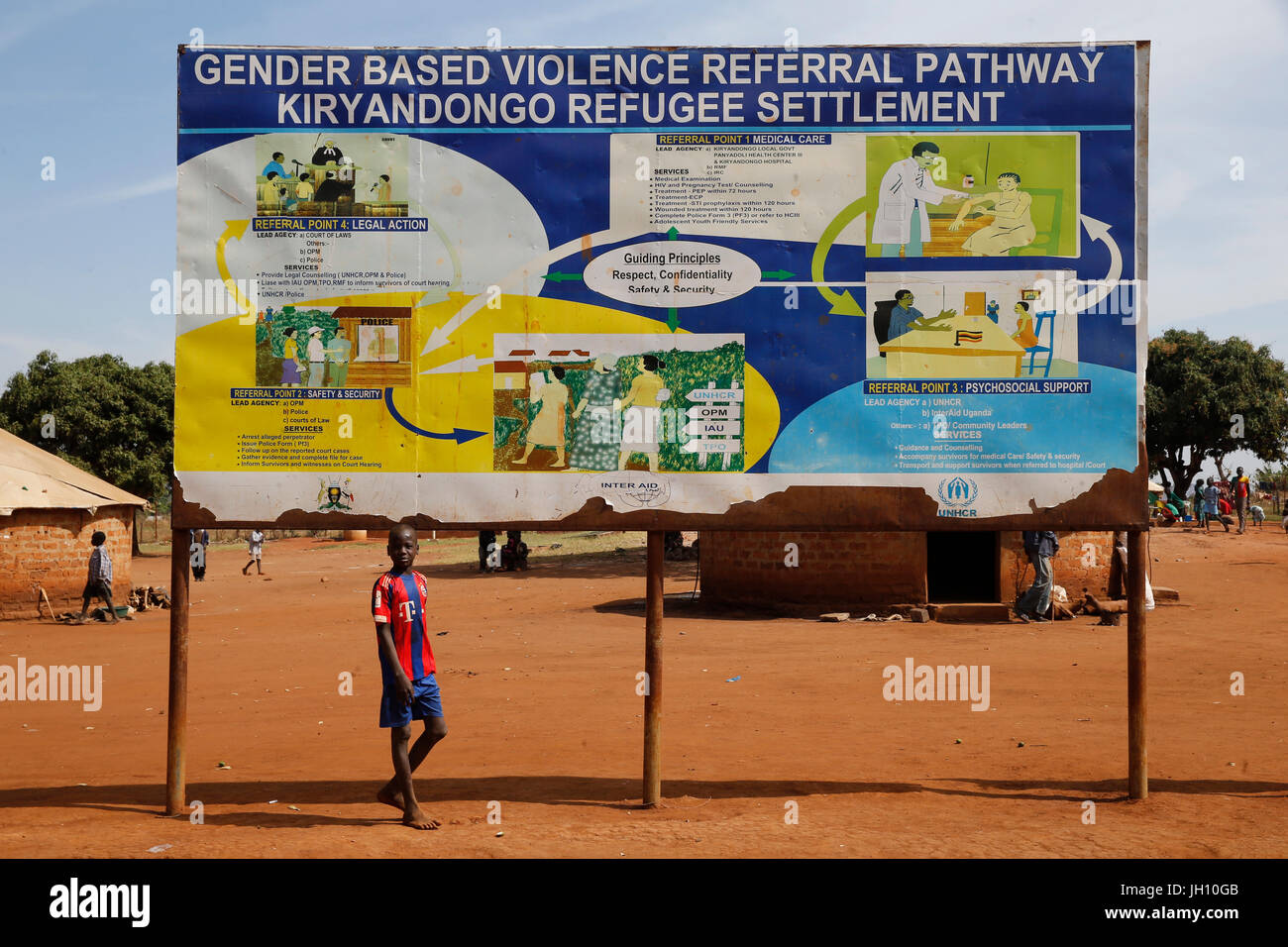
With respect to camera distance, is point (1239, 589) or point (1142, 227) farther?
point (1239, 589)

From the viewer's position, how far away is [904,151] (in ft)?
21.0

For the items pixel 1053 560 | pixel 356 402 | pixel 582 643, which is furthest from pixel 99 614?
pixel 1053 560

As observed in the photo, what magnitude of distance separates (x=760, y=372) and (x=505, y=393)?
5.33 feet

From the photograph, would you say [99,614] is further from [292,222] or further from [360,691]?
[292,222]

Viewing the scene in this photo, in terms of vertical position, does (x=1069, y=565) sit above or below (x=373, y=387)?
below

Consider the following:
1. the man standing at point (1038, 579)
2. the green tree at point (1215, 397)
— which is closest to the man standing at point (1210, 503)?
the green tree at point (1215, 397)

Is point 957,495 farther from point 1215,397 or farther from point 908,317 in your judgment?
point 1215,397

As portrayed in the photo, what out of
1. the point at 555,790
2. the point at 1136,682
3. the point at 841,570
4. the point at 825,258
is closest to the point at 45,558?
the point at 841,570

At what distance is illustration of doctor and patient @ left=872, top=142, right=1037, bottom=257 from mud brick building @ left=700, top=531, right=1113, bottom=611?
419 inches

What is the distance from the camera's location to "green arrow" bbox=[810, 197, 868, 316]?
6.41 meters

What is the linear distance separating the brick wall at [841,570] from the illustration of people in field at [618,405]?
417 inches

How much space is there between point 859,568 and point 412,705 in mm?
12515

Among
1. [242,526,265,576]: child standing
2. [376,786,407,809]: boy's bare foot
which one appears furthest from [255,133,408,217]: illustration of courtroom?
[242,526,265,576]: child standing

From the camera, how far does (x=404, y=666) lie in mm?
6051
